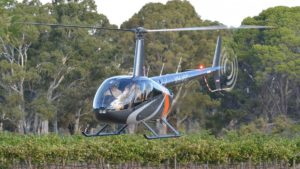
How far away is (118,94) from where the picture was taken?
2530cm

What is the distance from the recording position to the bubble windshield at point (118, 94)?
82.5 ft

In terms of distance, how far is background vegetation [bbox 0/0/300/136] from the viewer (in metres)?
66.0

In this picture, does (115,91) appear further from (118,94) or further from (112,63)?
(112,63)

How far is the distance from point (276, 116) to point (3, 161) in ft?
106

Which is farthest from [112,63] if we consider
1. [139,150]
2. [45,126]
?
[139,150]

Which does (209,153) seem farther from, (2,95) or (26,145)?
(2,95)

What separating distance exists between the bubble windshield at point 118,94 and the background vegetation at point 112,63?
36566mm

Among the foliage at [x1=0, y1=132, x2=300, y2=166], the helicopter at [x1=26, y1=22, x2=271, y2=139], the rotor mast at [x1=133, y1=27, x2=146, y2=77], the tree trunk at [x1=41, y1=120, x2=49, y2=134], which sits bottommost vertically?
the tree trunk at [x1=41, y1=120, x2=49, y2=134]

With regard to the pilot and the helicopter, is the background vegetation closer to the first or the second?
the helicopter

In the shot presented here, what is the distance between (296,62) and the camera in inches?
2763

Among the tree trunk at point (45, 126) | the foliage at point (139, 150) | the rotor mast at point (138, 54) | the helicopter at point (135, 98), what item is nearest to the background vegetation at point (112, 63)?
the tree trunk at point (45, 126)

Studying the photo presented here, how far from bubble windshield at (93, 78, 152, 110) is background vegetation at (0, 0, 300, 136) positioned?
36.6m

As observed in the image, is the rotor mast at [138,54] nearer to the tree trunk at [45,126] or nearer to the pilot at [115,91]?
the pilot at [115,91]

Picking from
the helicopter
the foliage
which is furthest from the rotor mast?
the foliage
